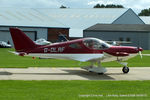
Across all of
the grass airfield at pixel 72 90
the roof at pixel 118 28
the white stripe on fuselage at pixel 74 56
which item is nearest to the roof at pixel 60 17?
the roof at pixel 118 28

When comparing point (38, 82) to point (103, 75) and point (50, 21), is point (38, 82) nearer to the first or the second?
point (103, 75)

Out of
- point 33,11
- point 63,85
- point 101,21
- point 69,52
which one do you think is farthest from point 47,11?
point 63,85

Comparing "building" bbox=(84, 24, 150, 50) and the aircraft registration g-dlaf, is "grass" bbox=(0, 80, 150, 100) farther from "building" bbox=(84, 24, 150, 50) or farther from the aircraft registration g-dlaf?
"building" bbox=(84, 24, 150, 50)

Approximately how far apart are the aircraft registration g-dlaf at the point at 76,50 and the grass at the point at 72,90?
3857 millimetres

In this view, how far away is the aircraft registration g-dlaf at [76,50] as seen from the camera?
20016mm

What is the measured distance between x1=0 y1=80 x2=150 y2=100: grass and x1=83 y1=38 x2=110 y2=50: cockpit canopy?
4.31 meters

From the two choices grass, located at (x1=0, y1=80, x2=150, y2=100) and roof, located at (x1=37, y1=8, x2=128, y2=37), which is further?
roof, located at (x1=37, y1=8, x2=128, y2=37)

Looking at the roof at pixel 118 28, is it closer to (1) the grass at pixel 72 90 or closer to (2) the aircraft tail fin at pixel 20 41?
(2) the aircraft tail fin at pixel 20 41

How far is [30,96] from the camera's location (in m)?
12.4

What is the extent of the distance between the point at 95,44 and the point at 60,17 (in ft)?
223

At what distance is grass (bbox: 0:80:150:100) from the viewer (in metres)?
12.4

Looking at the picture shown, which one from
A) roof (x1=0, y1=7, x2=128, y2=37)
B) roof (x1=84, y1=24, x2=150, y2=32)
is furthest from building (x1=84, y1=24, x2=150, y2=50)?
roof (x1=0, y1=7, x2=128, y2=37)

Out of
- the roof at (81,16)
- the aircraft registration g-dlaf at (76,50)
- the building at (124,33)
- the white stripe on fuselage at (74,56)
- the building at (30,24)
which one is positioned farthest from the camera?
the roof at (81,16)

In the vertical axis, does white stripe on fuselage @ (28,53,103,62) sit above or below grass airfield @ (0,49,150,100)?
above
